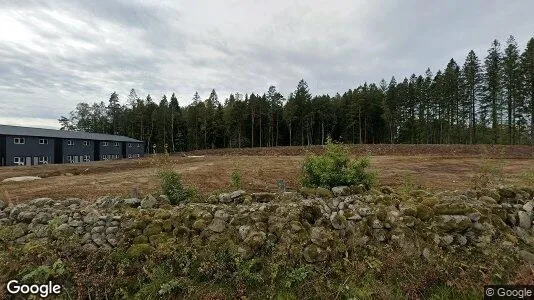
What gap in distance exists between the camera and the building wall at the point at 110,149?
5103cm

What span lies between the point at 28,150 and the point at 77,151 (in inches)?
319

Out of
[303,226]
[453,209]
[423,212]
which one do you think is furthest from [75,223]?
[453,209]

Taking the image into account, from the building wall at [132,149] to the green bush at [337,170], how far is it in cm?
5623

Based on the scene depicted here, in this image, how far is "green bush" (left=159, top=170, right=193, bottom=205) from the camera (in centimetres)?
811

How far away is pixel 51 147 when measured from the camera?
41.6m

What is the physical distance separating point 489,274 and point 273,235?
13.2 feet

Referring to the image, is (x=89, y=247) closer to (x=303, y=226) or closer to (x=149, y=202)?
(x=149, y=202)

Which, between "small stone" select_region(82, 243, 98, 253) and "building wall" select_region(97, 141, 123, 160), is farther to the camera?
"building wall" select_region(97, 141, 123, 160)

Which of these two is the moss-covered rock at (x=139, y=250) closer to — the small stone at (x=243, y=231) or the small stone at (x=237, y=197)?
the small stone at (x=243, y=231)

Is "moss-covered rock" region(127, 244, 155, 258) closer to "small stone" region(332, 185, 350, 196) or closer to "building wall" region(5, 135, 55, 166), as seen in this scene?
"small stone" region(332, 185, 350, 196)

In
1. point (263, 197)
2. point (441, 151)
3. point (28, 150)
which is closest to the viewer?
point (263, 197)

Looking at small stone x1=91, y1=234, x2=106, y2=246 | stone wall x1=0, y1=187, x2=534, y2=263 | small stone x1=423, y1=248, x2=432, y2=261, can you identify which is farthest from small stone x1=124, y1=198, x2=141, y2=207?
small stone x1=423, y1=248, x2=432, y2=261

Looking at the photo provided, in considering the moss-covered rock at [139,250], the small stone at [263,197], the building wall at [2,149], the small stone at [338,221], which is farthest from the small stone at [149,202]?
the building wall at [2,149]

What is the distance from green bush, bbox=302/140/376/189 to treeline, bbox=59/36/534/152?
5276cm
